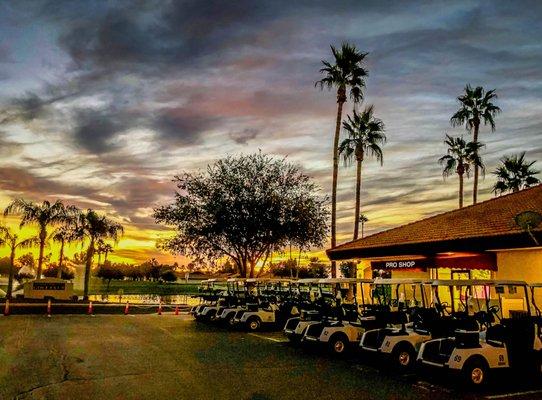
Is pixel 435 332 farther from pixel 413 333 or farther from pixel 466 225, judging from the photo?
pixel 466 225

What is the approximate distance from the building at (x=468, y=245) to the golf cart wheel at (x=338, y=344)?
20.2 ft

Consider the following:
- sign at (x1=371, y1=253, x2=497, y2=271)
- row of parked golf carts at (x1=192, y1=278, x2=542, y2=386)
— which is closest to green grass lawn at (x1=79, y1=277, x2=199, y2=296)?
sign at (x1=371, y1=253, x2=497, y2=271)

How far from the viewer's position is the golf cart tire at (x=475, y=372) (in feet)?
30.3

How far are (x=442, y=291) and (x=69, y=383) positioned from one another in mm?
19482

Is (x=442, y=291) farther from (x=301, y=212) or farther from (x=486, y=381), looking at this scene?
(x=486, y=381)

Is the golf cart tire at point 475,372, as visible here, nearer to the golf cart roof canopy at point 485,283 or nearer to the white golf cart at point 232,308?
the golf cart roof canopy at point 485,283

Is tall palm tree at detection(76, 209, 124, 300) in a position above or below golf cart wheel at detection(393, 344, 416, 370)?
above

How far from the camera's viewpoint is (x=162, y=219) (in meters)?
Result: 35.3

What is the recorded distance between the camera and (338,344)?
509 inches

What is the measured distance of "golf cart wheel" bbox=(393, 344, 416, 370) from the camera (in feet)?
36.0

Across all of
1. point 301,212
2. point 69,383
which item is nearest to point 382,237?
point 301,212

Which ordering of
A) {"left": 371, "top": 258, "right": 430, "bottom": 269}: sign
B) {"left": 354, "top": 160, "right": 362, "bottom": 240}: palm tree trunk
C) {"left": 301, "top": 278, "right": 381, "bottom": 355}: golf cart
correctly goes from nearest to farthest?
{"left": 301, "top": 278, "right": 381, "bottom": 355}: golf cart < {"left": 371, "top": 258, "right": 430, "bottom": 269}: sign < {"left": 354, "top": 160, "right": 362, "bottom": 240}: palm tree trunk

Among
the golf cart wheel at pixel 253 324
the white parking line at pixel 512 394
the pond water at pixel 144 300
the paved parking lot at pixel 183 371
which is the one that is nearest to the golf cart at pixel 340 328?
the paved parking lot at pixel 183 371

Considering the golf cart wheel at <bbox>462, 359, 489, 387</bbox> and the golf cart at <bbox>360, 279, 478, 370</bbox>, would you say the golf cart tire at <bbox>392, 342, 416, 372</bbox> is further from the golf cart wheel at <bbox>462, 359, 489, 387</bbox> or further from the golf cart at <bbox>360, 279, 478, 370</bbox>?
the golf cart wheel at <bbox>462, 359, 489, 387</bbox>
